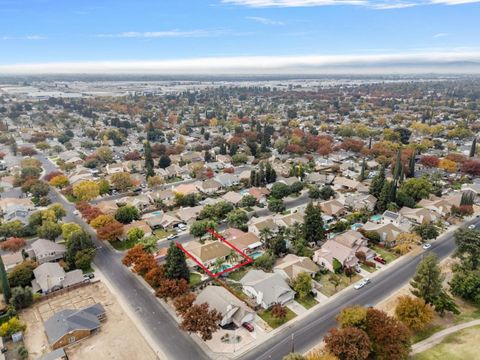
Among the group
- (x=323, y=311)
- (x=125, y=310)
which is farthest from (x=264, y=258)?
(x=125, y=310)

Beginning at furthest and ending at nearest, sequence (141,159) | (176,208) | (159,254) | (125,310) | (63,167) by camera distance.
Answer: (141,159), (63,167), (176,208), (159,254), (125,310)

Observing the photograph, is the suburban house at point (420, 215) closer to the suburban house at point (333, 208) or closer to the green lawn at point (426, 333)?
the suburban house at point (333, 208)

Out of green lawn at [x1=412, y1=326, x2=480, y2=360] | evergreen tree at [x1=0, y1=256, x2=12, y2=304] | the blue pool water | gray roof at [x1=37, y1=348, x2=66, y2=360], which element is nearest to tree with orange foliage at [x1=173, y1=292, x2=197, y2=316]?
gray roof at [x1=37, y1=348, x2=66, y2=360]

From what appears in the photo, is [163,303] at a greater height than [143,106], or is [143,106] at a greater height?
[143,106]

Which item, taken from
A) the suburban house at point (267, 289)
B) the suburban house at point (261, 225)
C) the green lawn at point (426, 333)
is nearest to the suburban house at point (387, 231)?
the suburban house at point (261, 225)

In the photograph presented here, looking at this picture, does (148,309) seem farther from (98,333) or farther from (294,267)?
(294,267)

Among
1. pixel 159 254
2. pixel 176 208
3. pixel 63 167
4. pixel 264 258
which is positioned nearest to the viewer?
pixel 264 258

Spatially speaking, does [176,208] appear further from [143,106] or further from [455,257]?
[143,106]

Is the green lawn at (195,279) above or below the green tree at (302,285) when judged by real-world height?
below
